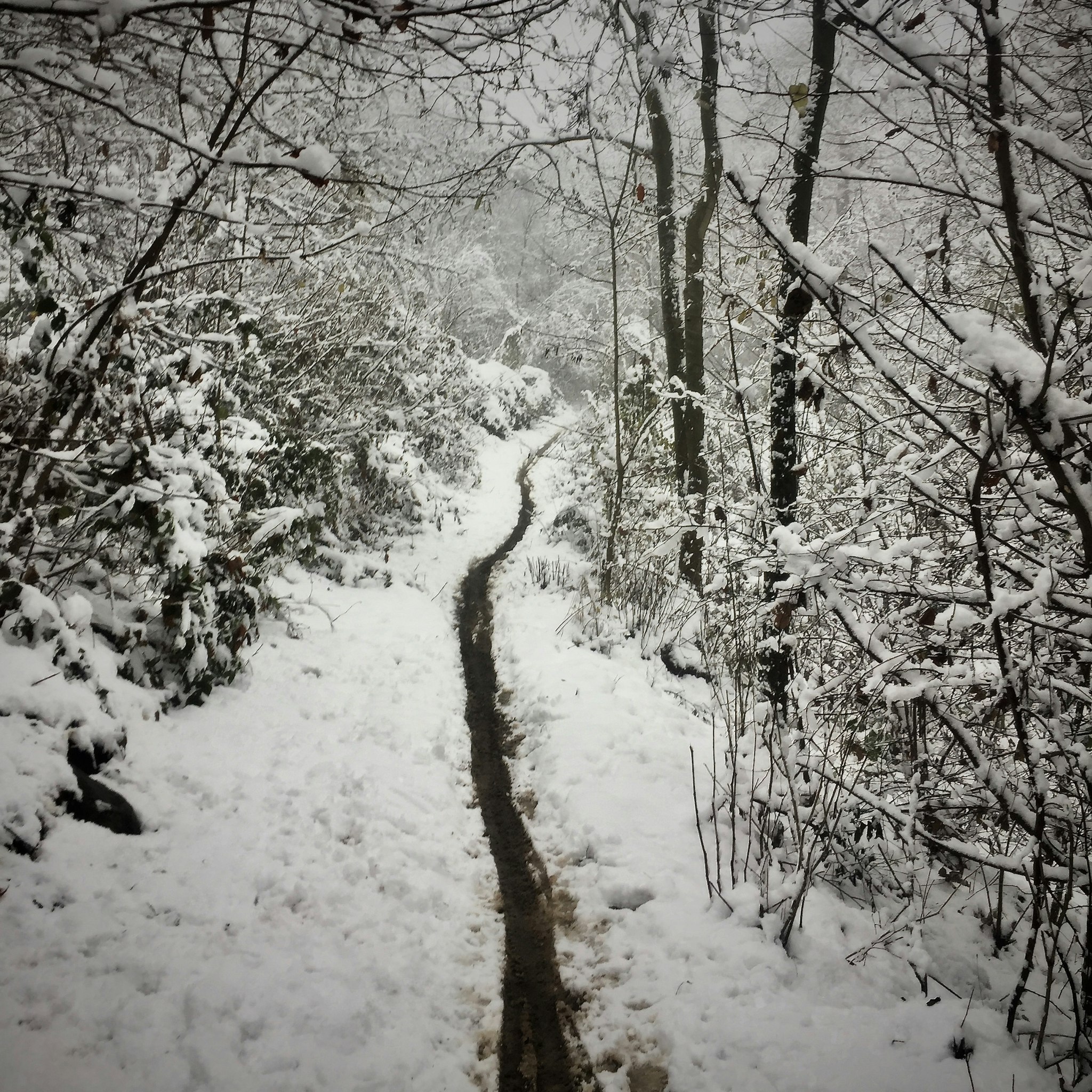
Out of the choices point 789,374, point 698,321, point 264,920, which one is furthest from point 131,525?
point 698,321

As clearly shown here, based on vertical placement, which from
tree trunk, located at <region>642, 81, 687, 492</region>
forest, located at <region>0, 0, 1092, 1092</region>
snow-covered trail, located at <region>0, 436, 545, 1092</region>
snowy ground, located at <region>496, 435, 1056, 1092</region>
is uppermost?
tree trunk, located at <region>642, 81, 687, 492</region>

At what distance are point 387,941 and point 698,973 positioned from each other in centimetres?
184

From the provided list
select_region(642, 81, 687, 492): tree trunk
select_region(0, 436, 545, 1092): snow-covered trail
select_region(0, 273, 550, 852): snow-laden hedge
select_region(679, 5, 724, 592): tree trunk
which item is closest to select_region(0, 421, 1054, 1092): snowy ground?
select_region(0, 436, 545, 1092): snow-covered trail

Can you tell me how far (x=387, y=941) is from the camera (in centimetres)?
379

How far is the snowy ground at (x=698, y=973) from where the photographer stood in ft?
9.59

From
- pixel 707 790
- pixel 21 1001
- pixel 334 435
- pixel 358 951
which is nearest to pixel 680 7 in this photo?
pixel 707 790

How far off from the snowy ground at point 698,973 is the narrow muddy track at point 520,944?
0.40ft

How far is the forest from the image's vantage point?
235cm

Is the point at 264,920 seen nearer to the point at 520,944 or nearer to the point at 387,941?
the point at 387,941

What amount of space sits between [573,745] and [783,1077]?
3005 millimetres

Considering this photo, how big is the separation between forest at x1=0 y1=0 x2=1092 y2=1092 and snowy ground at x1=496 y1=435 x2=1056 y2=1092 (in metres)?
0.07

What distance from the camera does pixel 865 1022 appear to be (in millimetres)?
A: 3092

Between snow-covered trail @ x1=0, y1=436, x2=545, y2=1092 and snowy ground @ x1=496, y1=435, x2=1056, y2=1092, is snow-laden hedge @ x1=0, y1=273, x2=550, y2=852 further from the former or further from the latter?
snowy ground @ x1=496, y1=435, x2=1056, y2=1092

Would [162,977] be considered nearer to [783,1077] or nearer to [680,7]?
[783,1077]
